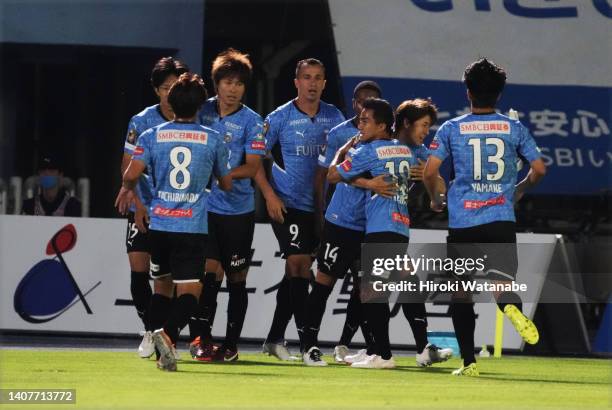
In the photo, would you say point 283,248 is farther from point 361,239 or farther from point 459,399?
point 459,399

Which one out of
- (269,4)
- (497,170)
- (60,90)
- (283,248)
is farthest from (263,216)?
(497,170)

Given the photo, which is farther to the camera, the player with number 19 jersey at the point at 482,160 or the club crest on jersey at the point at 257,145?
the club crest on jersey at the point at 257,145

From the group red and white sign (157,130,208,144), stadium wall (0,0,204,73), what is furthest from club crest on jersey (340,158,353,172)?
stadium wall (0,0,204,73)

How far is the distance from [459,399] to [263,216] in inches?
400

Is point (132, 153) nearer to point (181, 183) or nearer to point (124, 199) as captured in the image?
point (124, 199)

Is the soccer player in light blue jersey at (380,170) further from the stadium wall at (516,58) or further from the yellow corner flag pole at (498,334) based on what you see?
the stadium wall at (516,58)

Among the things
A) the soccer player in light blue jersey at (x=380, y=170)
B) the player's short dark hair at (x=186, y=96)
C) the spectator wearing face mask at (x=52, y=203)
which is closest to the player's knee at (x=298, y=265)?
the soccer player in light blue jersey at (x=380, y=170)

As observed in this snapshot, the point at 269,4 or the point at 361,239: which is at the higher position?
the point at 269,4

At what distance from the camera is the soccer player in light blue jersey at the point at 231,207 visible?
1121cm

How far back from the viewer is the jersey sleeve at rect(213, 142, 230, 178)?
34.0ft

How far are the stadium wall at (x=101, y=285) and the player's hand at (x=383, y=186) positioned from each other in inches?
140

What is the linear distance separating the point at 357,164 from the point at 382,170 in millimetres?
180

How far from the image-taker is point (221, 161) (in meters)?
10.4

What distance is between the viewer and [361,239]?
11.2 metres
